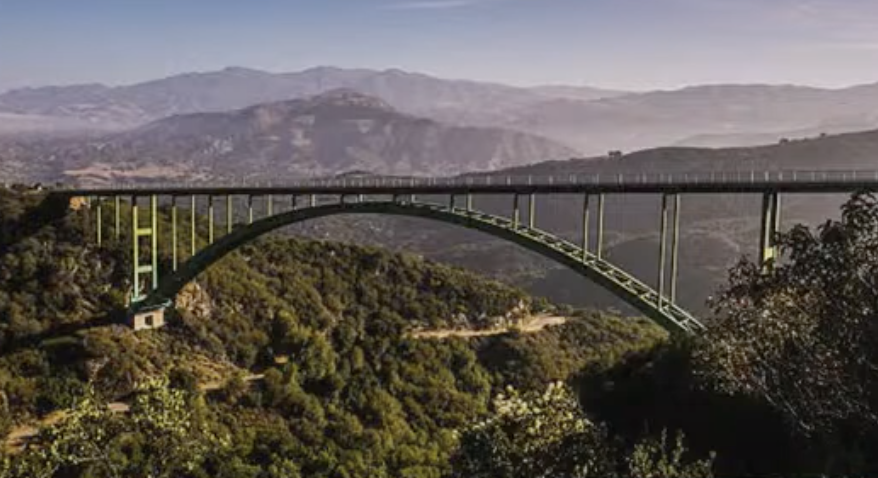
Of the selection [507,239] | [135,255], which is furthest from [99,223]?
[507,239]

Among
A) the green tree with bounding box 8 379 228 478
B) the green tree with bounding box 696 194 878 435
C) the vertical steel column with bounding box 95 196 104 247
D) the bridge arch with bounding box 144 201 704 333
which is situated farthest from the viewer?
the vertical steel column with bounding box 95 196 104 247

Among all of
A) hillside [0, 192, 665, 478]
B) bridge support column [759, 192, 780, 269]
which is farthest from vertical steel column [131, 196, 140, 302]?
bridge support column [759, 192, 780, 269]

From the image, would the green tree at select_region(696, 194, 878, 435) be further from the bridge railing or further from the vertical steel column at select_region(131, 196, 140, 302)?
the vertical steel column at select_region(131, 196, 140, 302)

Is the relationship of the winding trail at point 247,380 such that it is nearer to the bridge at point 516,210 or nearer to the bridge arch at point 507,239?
the bridge arch at point 507,239

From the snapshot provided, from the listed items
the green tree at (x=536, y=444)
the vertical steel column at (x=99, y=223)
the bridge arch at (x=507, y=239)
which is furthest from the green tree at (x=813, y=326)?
the vertical steel column at (x=99, y=223)

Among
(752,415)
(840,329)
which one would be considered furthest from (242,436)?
(840,329)
